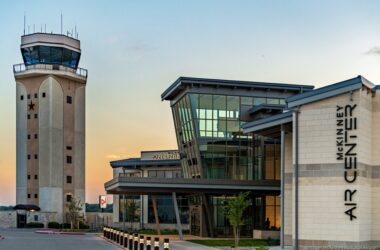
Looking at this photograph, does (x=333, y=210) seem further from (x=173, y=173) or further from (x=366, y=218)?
(x=173, y=173)

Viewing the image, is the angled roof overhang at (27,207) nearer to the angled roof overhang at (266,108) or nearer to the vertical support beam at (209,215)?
the vertical support beam at (209,215)

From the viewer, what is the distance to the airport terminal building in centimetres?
3028

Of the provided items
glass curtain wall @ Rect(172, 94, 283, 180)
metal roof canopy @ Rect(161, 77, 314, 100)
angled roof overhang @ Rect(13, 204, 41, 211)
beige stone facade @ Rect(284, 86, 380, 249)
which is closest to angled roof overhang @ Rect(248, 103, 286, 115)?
glass curtain wall @ Rect(172, 94, 283, 180)

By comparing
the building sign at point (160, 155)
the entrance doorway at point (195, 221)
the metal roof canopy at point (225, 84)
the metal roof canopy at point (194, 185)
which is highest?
the metal roof canopy at point (225, 84)

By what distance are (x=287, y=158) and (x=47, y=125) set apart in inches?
2066

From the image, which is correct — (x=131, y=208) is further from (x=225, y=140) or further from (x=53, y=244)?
(x=53, y=244)

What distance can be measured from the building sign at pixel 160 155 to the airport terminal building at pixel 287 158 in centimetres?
1853

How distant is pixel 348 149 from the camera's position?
3016 centimetres

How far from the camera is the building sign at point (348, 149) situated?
3002 cm

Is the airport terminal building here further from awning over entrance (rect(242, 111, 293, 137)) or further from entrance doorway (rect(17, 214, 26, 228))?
entrance doorway (rect(17, 214, 26, 228))

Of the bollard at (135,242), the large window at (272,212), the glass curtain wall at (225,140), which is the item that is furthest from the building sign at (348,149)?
the glass curtain wall at (225,140)

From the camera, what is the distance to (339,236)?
30.4 m

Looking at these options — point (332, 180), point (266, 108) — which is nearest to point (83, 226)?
point (266, 108)

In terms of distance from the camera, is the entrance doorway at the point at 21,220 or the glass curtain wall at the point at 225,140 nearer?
the glass curtain wall at the point at 225,140
